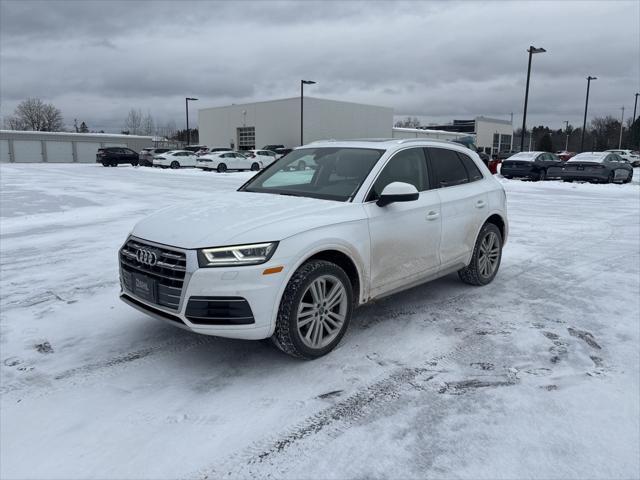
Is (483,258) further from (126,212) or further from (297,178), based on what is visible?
(126,212)

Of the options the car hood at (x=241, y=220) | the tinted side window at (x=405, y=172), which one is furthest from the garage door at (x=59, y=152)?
the tinted side window at (x=405, y=172)

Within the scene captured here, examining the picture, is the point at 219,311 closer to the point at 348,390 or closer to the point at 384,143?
the point at 348,390

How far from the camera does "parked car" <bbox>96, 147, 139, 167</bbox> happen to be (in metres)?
40.2

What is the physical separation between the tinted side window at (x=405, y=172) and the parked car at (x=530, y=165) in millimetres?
21148

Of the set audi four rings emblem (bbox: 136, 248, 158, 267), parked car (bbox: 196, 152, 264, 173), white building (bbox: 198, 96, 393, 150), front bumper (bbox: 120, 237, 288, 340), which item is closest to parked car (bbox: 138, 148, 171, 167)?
parked car (bbox: 196, 152, 264, 173)

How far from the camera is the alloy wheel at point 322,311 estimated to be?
387 centimetres

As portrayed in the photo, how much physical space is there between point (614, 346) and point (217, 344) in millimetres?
3369

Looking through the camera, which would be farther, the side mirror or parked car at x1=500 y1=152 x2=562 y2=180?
parked car at x1=500 y1=152 x2=562 y2=180

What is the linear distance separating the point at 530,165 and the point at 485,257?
20186 mm

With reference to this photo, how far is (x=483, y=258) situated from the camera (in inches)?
236

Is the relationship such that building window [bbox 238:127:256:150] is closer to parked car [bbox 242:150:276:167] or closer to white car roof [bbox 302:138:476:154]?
parked car [bbox 242:150:276:167]

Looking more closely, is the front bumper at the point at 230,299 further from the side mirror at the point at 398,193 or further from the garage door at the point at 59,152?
the garage door at the point at 59,152

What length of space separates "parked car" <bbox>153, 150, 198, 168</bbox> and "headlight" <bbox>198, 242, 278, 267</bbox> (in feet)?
114

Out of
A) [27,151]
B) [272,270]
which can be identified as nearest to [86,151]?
[27,151]
